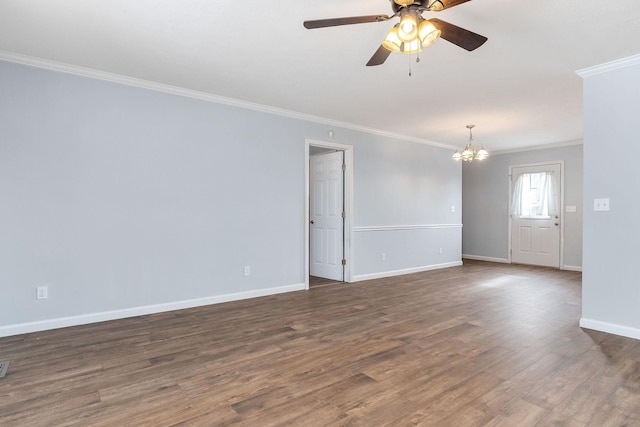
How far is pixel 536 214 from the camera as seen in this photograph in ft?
23.9

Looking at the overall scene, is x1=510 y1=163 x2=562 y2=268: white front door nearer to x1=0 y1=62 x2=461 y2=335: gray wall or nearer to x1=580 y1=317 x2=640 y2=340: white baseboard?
x1=580 y1=317 x2=640 y2=340: white baseboard

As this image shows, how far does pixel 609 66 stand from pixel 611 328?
95.6 inches

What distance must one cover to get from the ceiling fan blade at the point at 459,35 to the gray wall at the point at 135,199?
9.61ft

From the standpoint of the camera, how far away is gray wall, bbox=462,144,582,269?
675cm

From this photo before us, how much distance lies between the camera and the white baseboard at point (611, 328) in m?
3.06

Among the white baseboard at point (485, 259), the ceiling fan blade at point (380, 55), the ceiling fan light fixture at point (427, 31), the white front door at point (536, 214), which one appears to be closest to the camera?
the ceiling fan light fixture at point (427, 31)

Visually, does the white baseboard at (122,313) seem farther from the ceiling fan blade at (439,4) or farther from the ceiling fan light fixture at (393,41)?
the ceiling fan blade at (439,4)

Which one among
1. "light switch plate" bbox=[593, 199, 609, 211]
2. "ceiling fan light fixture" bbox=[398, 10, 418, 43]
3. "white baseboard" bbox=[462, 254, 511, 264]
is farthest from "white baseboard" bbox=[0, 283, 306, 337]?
"white baseboard" bbox=[462, 254, 511, 264]

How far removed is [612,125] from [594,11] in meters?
1.29

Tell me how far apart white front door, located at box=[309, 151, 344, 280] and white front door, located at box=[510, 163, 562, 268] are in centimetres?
442

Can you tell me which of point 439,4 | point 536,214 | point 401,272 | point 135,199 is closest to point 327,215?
point 401,272

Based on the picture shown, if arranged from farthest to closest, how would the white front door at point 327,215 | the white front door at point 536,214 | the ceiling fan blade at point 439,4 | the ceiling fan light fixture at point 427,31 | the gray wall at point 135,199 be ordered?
the white front door at point 536,214 → the white front door at point 327,215 → the gray wall at point 135,199 → the ceiling fan light fixture at point 427,31 → the ceiling fan blade at point 439,4

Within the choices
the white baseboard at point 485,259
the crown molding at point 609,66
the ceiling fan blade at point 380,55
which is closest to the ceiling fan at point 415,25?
the ceiling fan blade at point 380,55

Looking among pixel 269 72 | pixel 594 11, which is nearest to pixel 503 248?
pixel 594 11
